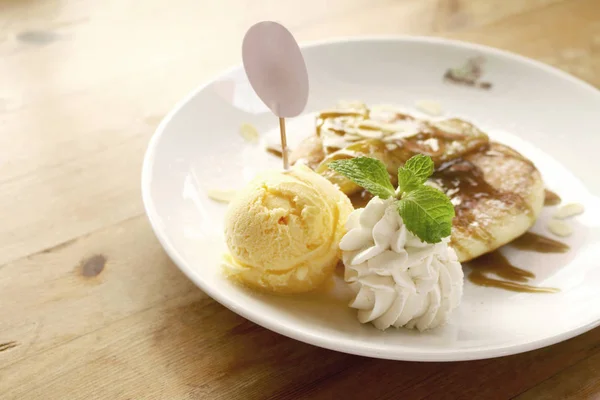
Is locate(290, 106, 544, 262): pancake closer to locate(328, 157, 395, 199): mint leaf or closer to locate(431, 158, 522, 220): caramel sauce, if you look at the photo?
locate(431, 158, 522, 220): caramel sauce

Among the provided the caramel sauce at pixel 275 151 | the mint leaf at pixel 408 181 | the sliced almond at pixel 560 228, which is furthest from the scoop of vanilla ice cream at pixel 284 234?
the sliced almond at pixel 560 228

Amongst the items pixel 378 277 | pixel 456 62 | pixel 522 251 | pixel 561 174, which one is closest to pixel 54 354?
pixel 378 277

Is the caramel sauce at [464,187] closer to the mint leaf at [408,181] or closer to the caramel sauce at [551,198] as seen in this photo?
the caramel sauce at [551,198]

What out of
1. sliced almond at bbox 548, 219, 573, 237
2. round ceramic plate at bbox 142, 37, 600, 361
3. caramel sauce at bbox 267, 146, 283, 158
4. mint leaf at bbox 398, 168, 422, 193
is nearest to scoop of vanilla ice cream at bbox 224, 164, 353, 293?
round ceramic plate at bbox 142, 37, 600, 361

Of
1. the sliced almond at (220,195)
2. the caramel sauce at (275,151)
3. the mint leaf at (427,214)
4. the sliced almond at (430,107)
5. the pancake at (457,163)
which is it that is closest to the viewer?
the mint leaf at (427,214)

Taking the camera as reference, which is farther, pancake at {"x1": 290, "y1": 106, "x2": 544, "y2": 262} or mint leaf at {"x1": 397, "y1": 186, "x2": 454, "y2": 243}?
pancake at {"x1": 290, "y1": 106, "x2": 544, "y2": 262}
